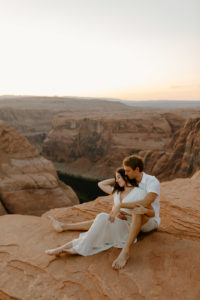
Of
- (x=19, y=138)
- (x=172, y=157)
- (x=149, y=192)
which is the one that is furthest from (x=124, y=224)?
(x=172, y=157)

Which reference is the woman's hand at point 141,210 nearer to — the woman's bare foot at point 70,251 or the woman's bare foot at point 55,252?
the woman's bare foot at point 70,251

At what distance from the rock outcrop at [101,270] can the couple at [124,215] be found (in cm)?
14

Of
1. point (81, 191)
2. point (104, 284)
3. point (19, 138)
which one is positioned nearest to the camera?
point (104, 284)

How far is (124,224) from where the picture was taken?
3.68 meters

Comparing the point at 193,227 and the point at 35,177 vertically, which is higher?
the point at 193,227

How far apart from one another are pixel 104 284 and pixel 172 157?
21.5 meters

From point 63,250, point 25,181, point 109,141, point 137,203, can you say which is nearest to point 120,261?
point 137,203

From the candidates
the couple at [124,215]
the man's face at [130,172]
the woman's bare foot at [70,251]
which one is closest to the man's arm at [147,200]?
the couple at [124,215]

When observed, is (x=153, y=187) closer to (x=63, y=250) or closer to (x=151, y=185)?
(x=151, y=185)

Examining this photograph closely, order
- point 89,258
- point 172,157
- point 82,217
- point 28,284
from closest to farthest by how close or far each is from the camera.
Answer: point 28,284, point 89,258, point 82,217, point 172,157

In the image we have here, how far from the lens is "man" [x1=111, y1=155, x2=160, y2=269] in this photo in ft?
11.1

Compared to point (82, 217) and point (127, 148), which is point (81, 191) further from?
point (82, 217)

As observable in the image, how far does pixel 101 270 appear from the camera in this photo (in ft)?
11.0

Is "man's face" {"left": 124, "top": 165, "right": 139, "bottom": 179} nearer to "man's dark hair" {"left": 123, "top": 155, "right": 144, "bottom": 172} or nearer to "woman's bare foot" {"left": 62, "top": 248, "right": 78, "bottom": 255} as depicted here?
"man's dark hair" {"left": 123, "top": 155, "right": 144, "bottom": 172}
